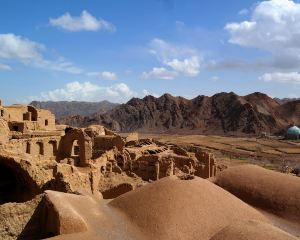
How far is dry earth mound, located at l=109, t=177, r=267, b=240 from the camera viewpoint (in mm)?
12719

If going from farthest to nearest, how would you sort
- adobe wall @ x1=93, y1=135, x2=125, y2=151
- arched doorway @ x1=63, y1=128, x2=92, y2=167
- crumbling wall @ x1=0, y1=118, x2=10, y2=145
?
adobe wall @ x1=93, y1=135, x2=125, y2=151
arched doorway @ x1=63, y1=128, x2=92, y2=167
crumbling wall @ x1=0, y1=118, x2=10, y2=145

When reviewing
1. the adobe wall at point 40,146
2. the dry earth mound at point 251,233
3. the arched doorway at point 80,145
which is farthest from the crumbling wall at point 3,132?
the dry earth mound at point 251,233

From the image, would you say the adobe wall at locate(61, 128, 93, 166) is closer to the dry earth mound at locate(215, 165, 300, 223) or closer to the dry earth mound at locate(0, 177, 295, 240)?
the dry earth mound at locate(215, 165, 300, 223)

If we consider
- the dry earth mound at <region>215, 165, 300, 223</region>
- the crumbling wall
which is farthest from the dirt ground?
the crumbling wall

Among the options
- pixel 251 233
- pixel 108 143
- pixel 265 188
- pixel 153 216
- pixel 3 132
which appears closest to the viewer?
pixel 251 233

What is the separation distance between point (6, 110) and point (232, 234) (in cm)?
2228

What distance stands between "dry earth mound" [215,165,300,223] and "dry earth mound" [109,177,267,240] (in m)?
1.80

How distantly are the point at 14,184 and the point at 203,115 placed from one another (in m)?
110

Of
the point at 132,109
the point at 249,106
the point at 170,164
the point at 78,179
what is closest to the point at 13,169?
the point at 78,179

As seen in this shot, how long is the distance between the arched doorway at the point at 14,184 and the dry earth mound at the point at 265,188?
8.49 m

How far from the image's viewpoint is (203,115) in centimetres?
12731

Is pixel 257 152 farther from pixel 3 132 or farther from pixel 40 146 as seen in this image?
pixel 3 132

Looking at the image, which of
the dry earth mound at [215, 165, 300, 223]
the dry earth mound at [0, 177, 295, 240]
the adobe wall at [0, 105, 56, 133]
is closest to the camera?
the dry earth mound at [0, 177, 295, 240]

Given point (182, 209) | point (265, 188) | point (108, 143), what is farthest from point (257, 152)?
point (182, 209)
